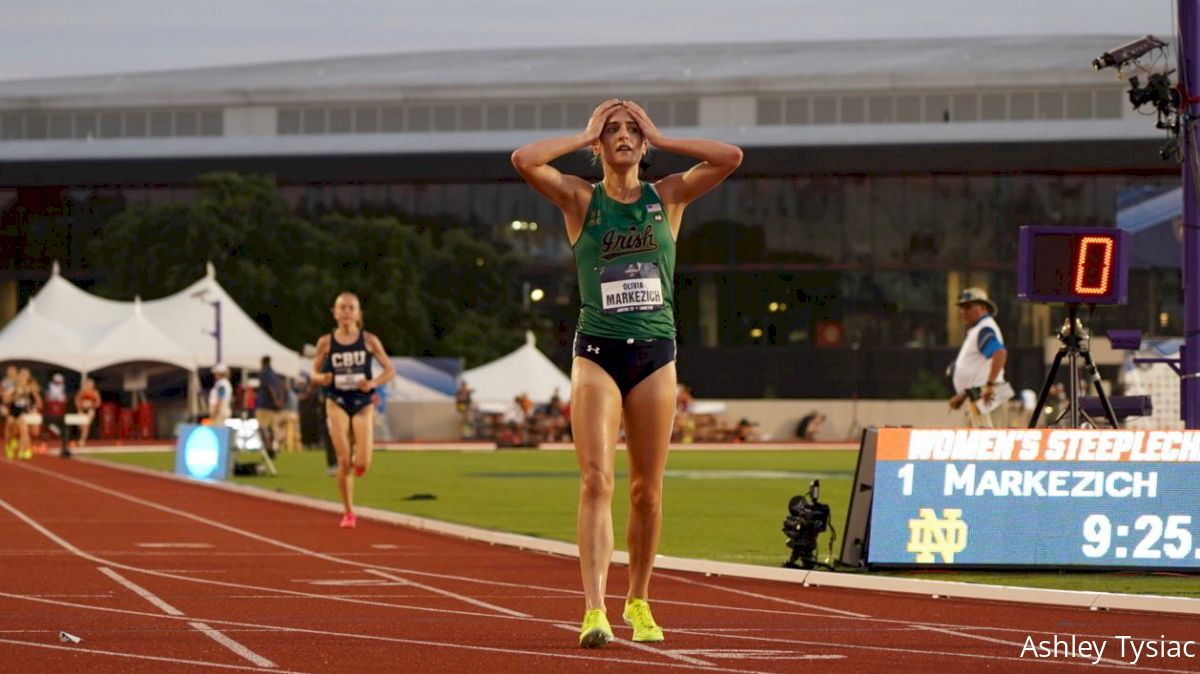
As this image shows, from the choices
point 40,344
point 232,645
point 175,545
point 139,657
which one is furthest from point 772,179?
point 139,657

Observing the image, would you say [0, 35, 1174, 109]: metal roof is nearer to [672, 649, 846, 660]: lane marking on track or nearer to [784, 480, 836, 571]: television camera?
[784, 480, 836, 571]: television camera

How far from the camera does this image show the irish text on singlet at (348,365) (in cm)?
1933

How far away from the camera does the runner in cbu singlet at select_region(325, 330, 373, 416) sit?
63.5 ft

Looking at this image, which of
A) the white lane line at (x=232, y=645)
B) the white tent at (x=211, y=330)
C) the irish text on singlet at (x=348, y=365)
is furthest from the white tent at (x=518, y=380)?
the white lane line at (x=232, y=645)

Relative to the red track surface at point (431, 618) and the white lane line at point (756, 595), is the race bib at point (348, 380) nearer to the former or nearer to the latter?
the red track surface at point (431, 618)

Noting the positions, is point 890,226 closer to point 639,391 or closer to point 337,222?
point 337,222

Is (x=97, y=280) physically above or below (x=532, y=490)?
above

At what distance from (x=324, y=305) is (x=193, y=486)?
4774 cm

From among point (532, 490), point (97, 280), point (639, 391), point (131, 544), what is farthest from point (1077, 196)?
point (639, 391)

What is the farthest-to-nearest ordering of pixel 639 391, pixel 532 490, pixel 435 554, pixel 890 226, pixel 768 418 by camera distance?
pixel 890 226
pixel 768 418
pixel 532 490
pixel 435 554
pixel 639 391

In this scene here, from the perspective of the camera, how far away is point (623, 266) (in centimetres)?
953

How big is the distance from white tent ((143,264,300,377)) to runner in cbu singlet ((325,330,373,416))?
36.0 meters

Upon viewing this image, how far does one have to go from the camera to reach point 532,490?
29188mm

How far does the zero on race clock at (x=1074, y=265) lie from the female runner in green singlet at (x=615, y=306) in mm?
6574
